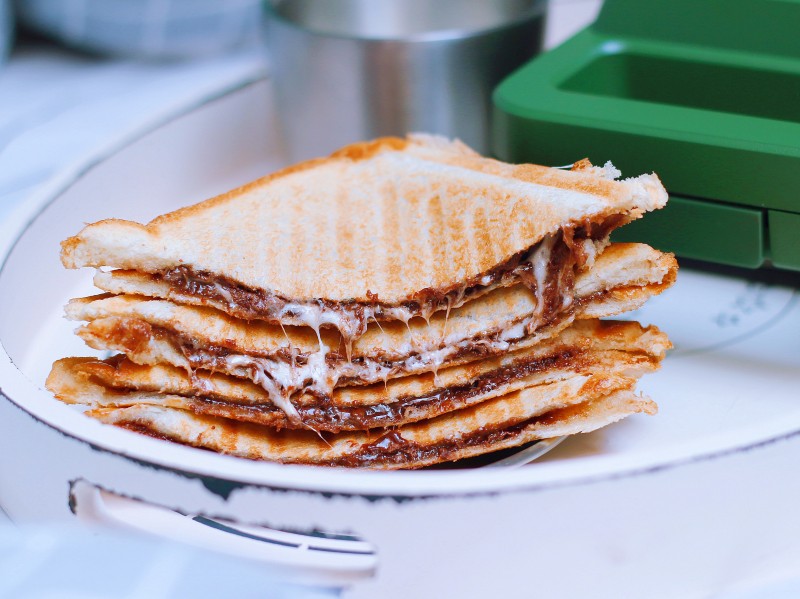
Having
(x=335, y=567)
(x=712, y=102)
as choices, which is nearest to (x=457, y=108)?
(x=712, y=102)

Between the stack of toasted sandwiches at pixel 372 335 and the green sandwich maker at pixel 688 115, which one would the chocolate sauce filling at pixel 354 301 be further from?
the green sandwich maker at pixel 688 115

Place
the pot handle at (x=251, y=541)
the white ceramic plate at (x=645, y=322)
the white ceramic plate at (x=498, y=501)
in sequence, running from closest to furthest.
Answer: the white ceramic plate at (x=498, y=501)
the pot handle at (x=251, y=541)
the white ceramic plate at (x=645, y=322)

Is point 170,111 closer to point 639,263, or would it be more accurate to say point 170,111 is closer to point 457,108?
point 457,108

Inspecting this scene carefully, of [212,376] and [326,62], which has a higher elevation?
[326,62]

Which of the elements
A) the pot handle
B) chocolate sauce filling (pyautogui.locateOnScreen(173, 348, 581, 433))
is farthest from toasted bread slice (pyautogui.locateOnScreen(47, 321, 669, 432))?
the pot handle

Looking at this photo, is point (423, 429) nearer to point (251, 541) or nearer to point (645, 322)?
point (251, 541)

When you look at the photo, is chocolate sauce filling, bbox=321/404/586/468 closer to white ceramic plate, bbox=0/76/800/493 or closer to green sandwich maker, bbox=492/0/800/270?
white ceramic plate, bbox=0/76/800/493

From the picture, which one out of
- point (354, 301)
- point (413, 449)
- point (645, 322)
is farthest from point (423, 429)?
point (645, 322)

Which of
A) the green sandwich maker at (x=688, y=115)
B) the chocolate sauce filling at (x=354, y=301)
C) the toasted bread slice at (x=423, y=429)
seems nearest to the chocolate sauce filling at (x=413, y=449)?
the toasted bread slice at (x=423, y=429)
